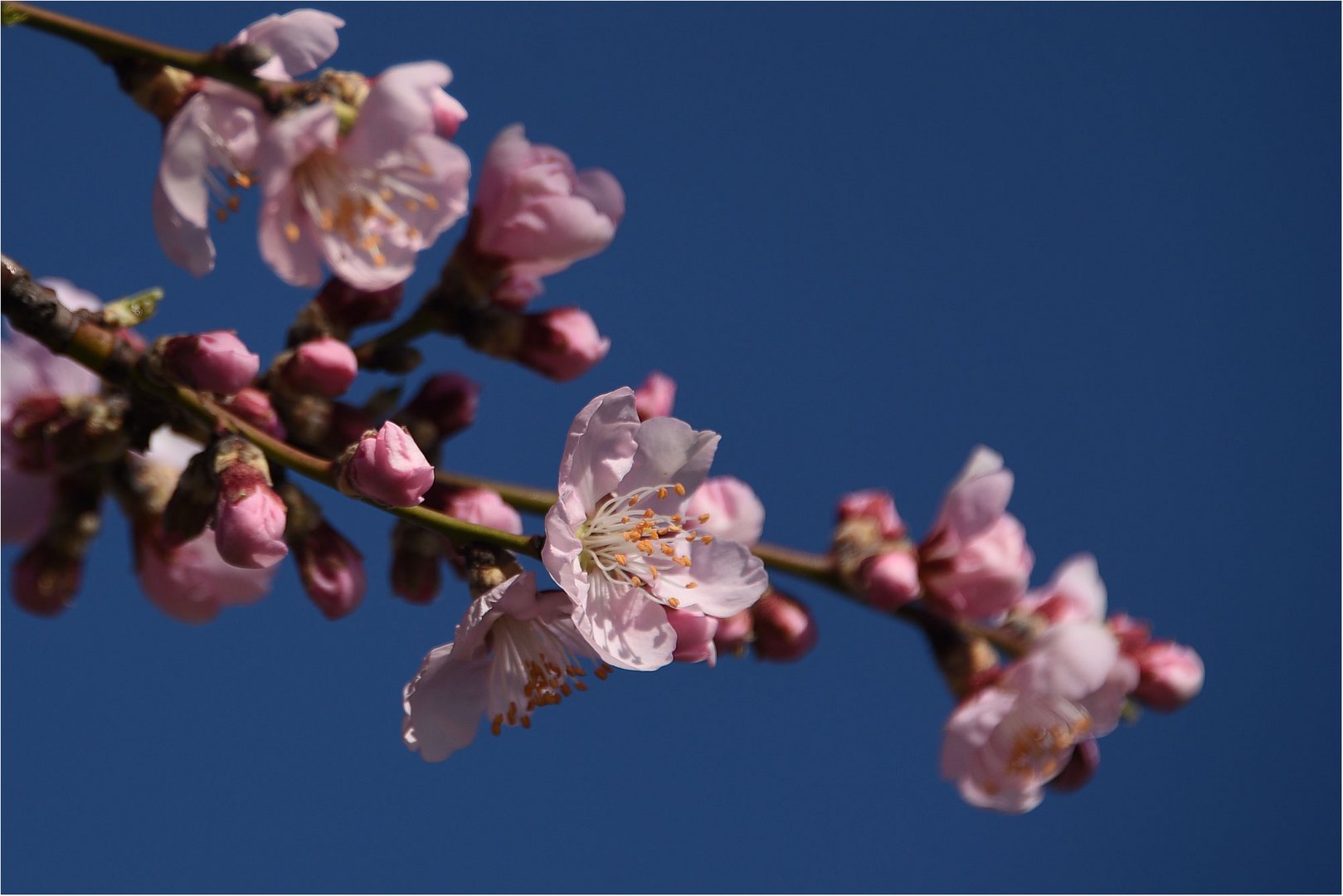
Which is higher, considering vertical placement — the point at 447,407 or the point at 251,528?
the point at 447,407

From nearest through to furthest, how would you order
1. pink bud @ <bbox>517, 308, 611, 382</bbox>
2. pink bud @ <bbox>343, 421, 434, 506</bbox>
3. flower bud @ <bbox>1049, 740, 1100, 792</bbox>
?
pink bud @ <bbox>343, 421, 434, 506</bbox>
pink bud @ <bbox>517, 308, 611, 382</bbox>
flower bud @ <bbox>1049, 740, 1100, 792</bbox>

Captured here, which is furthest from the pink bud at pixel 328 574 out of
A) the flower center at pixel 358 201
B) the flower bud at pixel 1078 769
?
the flower bud at pixel 1078 769

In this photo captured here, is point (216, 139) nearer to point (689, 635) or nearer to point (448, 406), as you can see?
point (448, 406)

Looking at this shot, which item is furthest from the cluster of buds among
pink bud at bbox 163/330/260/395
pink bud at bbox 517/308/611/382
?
pink bud at bbox 163/330/260/395

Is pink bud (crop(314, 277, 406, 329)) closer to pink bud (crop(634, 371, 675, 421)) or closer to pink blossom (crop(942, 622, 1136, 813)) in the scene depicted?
pink bud (crop(634, 371, 675, 421))

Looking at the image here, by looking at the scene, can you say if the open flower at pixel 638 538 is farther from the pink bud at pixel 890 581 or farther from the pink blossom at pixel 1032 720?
the pink blossom at pixel 1032 720

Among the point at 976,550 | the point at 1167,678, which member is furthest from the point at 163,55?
the point at 1167,678
